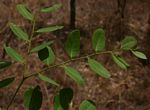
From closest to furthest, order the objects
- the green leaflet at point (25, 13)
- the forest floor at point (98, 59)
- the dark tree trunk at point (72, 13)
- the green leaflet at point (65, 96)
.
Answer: the green leaflet at point (65, 96), the green leaflet at point (25, 13), the forest floor at point (98, 59), the dark tree trunk at point (72, 13)

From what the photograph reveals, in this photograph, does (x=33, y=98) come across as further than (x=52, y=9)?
No

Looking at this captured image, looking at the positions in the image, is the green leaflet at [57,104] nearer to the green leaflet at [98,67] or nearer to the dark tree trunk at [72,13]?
the green leaflet at [98,67]

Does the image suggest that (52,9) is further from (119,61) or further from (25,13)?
(119,61)

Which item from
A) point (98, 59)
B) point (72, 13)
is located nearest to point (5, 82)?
point (98, 59)

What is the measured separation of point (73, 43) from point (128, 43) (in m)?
0.10

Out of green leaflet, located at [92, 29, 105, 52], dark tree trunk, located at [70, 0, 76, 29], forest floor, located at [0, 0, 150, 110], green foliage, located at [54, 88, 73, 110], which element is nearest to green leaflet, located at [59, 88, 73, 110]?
green foliage, located at [54, 88, 73, 110]

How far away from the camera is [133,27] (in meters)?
4.37

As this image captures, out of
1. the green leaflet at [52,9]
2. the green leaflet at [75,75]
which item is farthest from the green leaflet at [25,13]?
the green leaflet at [75,75]

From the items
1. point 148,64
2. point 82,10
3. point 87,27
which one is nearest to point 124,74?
point 148,64

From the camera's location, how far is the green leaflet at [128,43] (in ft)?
2.35

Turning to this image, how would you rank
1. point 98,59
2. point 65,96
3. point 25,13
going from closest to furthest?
point 65,96 < point 25,13 < point 98,59

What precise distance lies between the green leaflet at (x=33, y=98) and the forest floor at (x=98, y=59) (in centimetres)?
272

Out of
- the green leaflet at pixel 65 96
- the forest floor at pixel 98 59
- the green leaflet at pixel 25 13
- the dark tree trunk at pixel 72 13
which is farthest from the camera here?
the dark tree trunk at pixel 72 13

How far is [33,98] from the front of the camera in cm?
65
